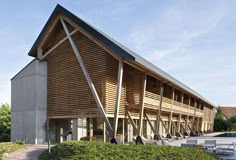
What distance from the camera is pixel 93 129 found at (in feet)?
66.4

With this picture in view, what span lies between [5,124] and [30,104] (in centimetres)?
1659

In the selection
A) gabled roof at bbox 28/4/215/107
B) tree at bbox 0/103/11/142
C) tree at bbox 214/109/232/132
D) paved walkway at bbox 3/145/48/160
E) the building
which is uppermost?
gabled roof at bbox 28/4/215/107

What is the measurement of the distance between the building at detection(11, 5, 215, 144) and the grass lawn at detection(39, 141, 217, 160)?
209 inches

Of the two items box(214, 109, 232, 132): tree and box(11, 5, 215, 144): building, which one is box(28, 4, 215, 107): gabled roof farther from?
box(214, 109, 232, 132): tree

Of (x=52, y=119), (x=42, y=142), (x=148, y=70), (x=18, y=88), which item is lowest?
(x=42, y=142)

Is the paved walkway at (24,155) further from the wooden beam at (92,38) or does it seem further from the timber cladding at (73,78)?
the wooden beam at (92,38)

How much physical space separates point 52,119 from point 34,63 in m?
4.16

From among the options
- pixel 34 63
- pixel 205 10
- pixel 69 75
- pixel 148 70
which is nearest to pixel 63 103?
pixel 69 75

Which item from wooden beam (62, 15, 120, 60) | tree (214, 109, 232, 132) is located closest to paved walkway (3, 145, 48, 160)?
wooden beam (62, 15, 120, 60)

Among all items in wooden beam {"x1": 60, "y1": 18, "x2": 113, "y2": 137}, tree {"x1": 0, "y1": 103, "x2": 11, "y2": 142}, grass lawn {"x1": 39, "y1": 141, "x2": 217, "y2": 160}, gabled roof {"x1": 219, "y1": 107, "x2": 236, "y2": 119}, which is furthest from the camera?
gabled roof {"x1": 219, "y1": 107, "x2": 236, "y2": 119}

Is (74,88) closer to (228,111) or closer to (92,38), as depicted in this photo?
(92,38)

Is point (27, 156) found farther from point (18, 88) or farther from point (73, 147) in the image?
point (18, 88)

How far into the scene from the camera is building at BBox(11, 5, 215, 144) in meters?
18.4

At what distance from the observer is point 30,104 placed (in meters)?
20.5
